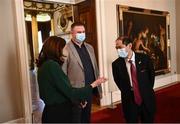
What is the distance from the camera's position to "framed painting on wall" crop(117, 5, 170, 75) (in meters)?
4.87

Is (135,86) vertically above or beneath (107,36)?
beneath

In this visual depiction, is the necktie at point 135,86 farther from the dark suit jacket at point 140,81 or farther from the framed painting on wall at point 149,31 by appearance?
the framed painting on wall at point 149,31

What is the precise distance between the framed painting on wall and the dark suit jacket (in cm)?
236

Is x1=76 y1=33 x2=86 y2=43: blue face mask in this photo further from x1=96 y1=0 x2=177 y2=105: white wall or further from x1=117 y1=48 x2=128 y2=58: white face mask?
x1=96 y1=0 x2=177 y2=105: white wall

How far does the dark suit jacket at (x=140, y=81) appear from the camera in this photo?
2364 mm

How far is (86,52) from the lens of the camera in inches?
108

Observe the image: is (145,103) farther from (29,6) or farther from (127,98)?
(29,6)

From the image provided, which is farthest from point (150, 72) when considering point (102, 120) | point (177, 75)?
point (177, 75)

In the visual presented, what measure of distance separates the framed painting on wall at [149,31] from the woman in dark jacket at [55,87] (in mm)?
3100

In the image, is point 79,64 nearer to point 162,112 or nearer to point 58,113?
point 58,113

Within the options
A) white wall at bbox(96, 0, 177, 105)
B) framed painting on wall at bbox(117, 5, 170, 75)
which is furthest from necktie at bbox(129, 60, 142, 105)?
framed painting on wall at bbox(117, 5, 170, 75)

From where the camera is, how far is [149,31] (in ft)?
18.2

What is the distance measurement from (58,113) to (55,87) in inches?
8.4

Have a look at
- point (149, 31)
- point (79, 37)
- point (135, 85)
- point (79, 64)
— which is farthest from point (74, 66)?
point (149, 31)
